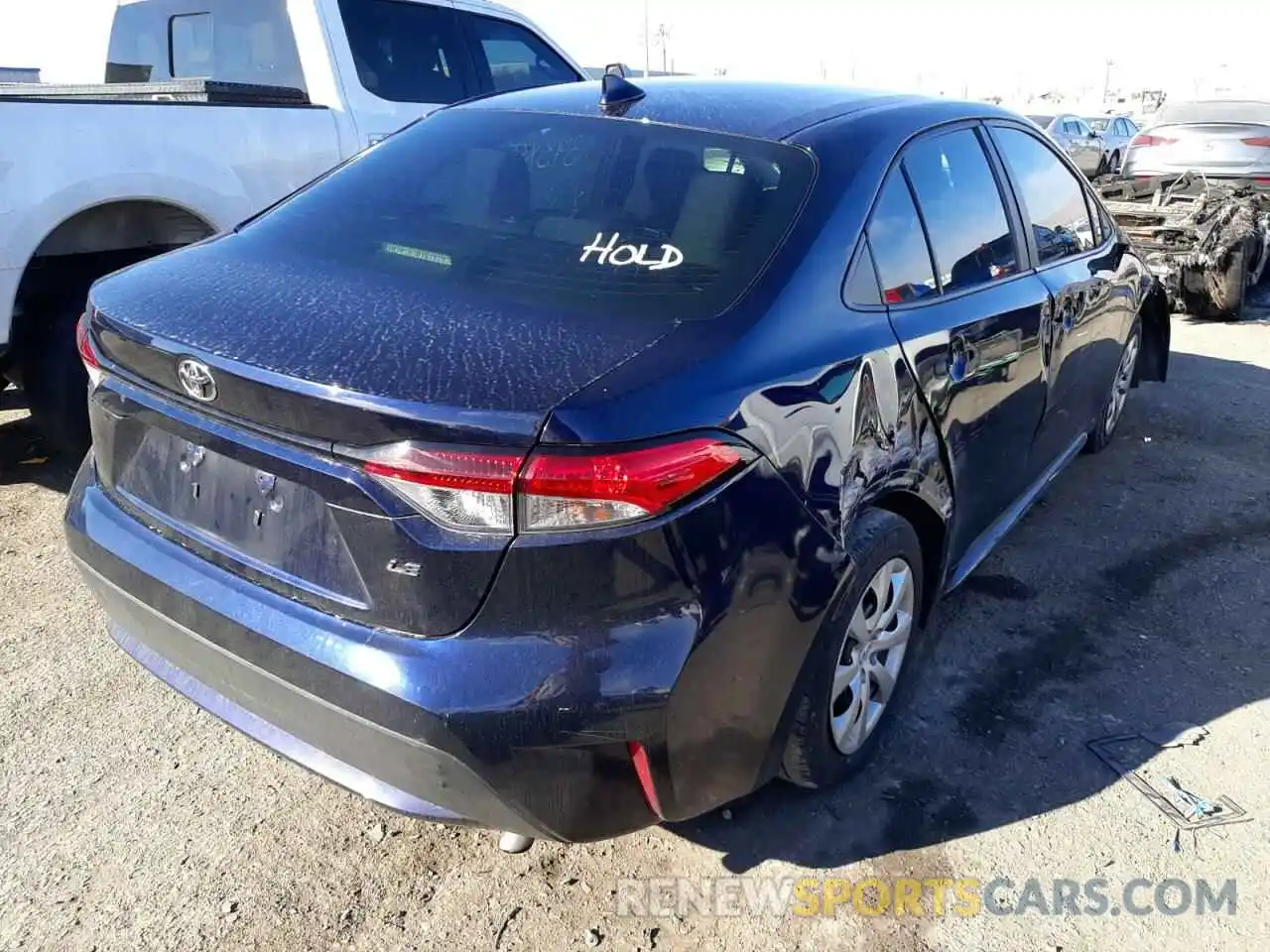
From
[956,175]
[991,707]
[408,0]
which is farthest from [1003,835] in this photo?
[408,0]

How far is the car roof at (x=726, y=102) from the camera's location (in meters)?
2.67

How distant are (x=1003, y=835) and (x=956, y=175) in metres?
1.87

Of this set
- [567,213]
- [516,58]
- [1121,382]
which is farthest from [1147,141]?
[567,213]

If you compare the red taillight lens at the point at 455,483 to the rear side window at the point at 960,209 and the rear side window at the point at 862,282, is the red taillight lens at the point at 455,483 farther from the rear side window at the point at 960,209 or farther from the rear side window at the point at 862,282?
the rear side window at the point at 960,209

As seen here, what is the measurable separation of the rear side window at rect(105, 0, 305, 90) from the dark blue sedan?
2790 mm

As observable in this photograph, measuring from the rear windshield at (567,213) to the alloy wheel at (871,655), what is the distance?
2.88 feet

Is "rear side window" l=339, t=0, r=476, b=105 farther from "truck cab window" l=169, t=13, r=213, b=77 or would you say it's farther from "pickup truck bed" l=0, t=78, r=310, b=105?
"truck cab window" l=169, t=13, r=213, b=77

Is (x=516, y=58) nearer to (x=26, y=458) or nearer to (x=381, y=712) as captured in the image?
(x=26, y=458)

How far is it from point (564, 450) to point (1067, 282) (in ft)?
8.49

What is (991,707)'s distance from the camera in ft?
10.2

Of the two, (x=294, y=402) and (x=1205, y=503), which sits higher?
(x=294, y=402)

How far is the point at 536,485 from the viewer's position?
5.79 ft

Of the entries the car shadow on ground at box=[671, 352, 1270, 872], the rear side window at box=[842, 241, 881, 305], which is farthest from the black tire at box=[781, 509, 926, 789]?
the rear side window at box=[842, 241, 881, 305]

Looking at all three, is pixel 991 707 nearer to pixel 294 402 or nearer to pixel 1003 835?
pixel 1003 835
